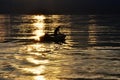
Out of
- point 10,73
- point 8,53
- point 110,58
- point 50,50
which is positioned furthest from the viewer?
point 50,50

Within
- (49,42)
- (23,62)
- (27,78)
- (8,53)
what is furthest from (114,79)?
(49,42)

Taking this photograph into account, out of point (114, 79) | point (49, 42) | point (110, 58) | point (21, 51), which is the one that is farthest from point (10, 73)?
point (49, 42)

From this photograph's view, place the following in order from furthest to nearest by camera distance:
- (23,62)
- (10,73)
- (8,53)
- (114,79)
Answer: (8,53)
(23,62)
(10,73)
(114,79)

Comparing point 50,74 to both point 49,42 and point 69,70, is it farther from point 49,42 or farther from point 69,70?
point 49,42

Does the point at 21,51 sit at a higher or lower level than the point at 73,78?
higher

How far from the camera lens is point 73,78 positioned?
35.2 m

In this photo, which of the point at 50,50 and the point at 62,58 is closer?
the point at 62,58

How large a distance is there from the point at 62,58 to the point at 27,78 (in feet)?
37.8

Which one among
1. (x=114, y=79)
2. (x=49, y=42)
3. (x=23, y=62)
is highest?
(x=49, y=42)

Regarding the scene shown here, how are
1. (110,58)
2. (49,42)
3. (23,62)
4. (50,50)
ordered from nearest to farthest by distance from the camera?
(23,62)
(110,58)
(50,50)
(49,42)

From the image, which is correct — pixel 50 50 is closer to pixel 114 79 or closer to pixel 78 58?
pixel 78 58

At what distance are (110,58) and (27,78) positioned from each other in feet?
41.8

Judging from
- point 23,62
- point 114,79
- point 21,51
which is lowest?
point 114,79

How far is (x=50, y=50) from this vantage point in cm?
5403
